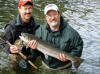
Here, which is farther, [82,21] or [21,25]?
[82,21]

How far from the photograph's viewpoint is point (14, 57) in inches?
282

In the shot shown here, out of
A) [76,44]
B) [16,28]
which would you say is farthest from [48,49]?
[16,28]

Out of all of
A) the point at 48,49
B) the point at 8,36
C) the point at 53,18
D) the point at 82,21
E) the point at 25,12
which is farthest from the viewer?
the point at 82,21

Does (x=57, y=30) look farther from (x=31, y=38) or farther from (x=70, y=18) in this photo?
(x=70, y=18)

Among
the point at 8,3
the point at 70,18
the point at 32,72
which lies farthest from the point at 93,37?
the point at 8,3

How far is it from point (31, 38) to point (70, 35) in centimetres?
108

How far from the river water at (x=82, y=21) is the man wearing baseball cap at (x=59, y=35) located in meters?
1.91

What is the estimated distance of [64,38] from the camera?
6.13 m

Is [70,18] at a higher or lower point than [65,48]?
lower

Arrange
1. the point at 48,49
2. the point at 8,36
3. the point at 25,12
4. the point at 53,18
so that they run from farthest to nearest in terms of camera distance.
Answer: the point at 8,36, the point at 25,12, the point at 48,49, the point at 53,18

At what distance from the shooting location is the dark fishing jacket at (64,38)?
6098mm

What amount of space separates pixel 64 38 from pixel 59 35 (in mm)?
164

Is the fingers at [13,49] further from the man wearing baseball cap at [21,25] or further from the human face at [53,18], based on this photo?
the human face at [53,18]

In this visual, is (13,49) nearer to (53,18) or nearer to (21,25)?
(21,25)
